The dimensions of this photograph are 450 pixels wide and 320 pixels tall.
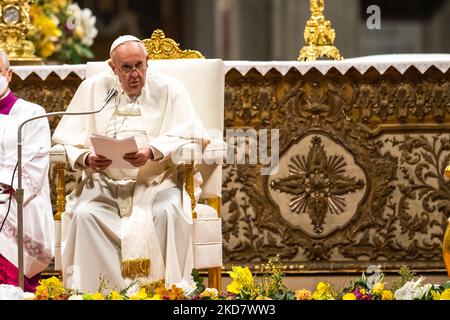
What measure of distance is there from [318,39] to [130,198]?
2700 millimetres

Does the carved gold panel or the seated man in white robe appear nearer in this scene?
the seated man in white robe

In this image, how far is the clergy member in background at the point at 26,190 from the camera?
271 inches

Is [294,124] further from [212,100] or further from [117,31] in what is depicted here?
[117,31]

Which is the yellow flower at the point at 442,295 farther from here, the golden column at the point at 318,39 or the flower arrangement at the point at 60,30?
the flower arrangement at the point at 60,30

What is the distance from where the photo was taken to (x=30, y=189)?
22.8ft

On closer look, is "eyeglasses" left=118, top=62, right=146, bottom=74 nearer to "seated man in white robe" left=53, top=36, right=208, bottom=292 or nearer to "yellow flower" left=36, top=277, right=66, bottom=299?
"seated man in white robe" left=53, top=36, right=208, bottom=292

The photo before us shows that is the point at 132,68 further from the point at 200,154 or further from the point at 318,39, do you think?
the point at 318,39

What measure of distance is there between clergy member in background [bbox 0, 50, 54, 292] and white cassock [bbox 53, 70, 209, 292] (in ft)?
0.52

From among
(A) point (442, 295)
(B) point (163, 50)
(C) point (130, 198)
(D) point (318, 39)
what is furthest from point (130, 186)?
(D) point (318, 39)

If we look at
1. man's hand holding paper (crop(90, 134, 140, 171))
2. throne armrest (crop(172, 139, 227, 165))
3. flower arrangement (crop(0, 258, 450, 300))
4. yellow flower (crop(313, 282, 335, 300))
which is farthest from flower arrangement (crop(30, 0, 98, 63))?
yellow flower (crop(313, 282, 335, 300))

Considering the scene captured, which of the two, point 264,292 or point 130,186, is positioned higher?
point 130,186

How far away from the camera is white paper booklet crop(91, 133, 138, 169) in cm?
617
